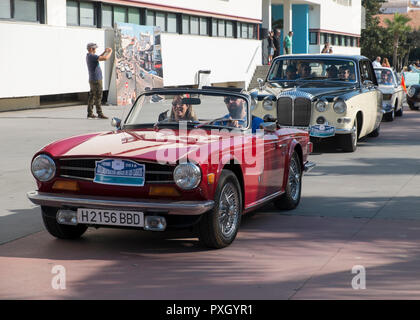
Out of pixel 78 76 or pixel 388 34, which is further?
pixel 388 34

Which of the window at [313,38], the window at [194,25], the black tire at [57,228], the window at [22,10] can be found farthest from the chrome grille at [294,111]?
the window at [313,38]

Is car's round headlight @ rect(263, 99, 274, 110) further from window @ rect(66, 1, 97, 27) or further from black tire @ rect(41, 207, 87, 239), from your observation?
window @ rect(66, 1, 97, 27)

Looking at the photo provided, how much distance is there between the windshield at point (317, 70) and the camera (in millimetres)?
14883

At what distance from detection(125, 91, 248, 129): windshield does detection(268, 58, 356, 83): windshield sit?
7359mm

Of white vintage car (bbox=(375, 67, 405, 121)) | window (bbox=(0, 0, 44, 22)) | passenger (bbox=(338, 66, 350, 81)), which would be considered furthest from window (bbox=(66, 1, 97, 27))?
passenger (bbox=(338, 66, 350, 81))

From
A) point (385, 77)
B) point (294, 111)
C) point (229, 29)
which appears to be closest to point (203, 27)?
point (229, 29)

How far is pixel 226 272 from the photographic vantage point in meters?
5.87

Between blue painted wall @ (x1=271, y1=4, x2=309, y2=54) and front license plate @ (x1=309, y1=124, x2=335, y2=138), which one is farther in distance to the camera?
blue painted wall @ (x1=271, y1=4, x2=309, y2=54)

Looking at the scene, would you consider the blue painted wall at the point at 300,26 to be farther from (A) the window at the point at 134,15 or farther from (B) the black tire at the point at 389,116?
(B) the black tire at the point at 389,116

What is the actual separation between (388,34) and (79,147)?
80522 millimetres

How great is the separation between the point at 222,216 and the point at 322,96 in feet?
25.2

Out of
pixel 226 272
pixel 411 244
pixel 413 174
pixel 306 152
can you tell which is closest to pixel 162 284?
pixel 226 272

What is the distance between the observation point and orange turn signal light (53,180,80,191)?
647cm
